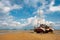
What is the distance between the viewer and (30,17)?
2.90m

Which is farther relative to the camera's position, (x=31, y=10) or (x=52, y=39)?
(x=31, y=10)

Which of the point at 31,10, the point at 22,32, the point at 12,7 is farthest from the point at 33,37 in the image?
the point at 12,7

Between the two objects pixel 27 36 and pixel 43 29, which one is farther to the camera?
pixel 43 29

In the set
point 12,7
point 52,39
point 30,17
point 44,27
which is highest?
point 12,7

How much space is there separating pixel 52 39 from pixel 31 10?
0.64 metres

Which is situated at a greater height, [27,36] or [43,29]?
[43,29]

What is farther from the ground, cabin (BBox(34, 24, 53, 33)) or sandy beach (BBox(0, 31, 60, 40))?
cabin (BBox(34, 24, 53, 33))

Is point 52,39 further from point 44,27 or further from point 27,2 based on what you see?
point 27,2

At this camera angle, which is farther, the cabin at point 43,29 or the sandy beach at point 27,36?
the cabin at point 43,29

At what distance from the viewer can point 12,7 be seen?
2945 mm

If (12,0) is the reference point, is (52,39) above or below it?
below

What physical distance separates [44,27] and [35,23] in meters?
0.19

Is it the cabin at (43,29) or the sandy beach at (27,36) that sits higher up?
the cabin at (43,29)

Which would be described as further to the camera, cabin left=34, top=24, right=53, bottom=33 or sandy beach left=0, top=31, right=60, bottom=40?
cabin left=34, top=24, right=53, bottom=33
